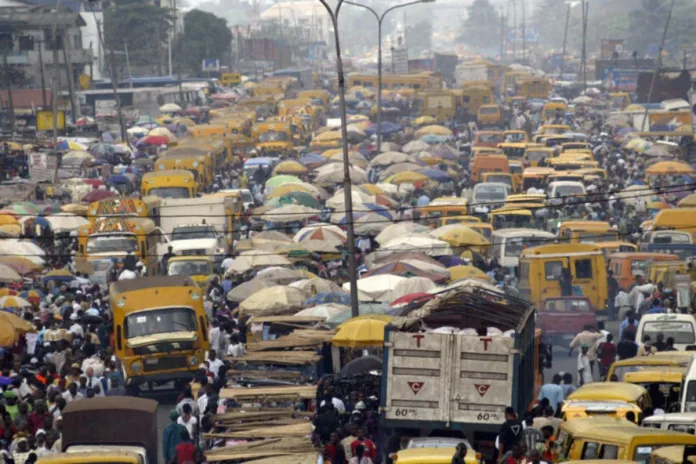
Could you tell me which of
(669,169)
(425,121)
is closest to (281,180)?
(669,169)

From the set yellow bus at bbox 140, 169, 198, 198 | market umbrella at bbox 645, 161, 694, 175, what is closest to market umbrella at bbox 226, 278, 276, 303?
yellow bus at bbox 140, 169, 198, 198

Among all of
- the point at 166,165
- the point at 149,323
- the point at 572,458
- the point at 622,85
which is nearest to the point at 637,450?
the point at 572,458

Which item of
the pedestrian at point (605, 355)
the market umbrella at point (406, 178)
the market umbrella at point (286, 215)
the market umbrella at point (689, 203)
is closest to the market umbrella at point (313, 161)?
the market umbrella at point (406, 178)

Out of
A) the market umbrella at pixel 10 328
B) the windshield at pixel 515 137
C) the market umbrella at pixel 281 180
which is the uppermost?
the market umbrella at pixel 10 328

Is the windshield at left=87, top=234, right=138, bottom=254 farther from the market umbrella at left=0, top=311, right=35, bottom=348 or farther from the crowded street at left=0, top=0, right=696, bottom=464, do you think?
the market umbrella at left=0, top=311, right=35, bottom=348

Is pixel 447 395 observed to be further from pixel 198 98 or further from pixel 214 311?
pixel 198 98

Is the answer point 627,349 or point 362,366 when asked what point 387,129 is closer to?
point 627,349

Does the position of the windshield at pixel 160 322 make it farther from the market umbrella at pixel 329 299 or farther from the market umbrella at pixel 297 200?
the market umbrella at pixel 297 200
